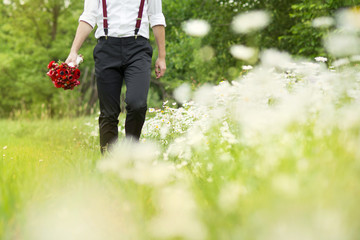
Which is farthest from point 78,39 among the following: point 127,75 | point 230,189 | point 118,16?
point 230,189

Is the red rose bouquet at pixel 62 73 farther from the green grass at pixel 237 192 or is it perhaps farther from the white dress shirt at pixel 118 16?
the green grass at pixel 237 192

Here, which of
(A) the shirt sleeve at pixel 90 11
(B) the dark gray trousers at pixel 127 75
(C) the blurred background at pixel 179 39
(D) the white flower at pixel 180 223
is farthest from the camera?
(C) the blurred background at pixel 179 39

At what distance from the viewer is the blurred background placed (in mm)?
9066

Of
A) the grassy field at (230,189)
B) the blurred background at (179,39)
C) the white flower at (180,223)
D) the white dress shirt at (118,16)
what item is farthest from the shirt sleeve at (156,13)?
the blurred background at (179,39)

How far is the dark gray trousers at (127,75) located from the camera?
12.4 ft

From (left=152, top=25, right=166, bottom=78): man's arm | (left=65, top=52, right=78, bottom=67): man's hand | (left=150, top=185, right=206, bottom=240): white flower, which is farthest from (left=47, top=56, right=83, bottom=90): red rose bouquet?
(left=150, top=185, right=206, bottom=240): white flower

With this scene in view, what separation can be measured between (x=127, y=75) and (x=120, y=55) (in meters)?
0.21

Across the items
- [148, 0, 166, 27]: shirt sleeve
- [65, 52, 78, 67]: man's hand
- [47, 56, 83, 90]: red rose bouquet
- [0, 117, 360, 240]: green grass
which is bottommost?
[0, 117, 360, 240]: green grass

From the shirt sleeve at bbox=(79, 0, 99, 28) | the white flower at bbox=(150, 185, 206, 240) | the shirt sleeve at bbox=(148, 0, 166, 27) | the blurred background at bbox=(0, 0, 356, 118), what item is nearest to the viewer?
the white flower at bbox=(150, 185, 206, 240)

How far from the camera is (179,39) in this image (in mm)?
12766

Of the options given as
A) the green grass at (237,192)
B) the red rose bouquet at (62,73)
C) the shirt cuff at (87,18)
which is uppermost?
the shirt cuff at (87,18)

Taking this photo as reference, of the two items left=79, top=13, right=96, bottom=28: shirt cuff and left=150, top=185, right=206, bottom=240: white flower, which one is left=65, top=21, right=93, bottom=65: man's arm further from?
left=150, top=185, right=206, bottom=240: white flower

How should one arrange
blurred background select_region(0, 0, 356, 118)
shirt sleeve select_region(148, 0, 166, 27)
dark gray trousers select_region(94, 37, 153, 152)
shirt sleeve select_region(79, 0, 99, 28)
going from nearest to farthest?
dark gray trousers select_region(94, 37, 153, 152)
shirt sleeve select_region(79, 0, 99, 28)
shirt sleeve select_region(148, 0, 166, 27)
blurred background select_region(0, 0, 356, 118)

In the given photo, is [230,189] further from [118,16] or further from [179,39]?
[179,39]
